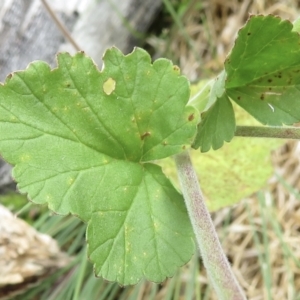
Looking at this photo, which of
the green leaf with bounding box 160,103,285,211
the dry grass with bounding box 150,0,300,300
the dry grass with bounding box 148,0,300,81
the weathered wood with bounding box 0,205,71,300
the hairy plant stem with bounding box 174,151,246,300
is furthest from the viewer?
the dry grass with bounding box 148,0,300,81

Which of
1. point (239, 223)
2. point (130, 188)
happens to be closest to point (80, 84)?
point (130, 188)

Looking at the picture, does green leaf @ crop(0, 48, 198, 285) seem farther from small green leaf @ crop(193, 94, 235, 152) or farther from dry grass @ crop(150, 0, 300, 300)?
dry grass @ crop(150, 0, 300, 300)

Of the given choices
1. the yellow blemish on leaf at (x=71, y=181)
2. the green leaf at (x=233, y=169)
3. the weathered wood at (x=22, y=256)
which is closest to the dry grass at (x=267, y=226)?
the green leaf at (x=233, y=169)

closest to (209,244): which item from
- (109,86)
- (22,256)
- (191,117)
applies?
(191,117)

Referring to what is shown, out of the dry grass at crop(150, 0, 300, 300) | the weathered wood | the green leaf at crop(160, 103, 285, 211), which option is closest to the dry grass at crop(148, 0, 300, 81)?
the dry grass at crop(150, 0, 300, 300)

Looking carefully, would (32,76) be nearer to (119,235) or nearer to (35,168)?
(35,168)

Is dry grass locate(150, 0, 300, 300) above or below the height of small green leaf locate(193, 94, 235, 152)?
below
